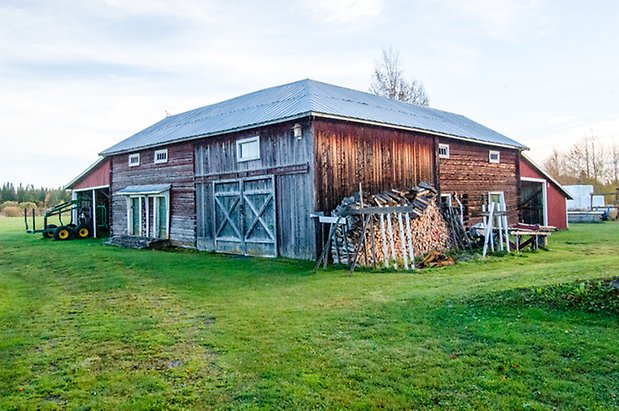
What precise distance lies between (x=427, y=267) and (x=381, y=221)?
173cm

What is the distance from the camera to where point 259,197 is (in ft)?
52.2

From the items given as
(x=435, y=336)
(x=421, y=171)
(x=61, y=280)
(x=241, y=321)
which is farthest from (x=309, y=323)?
(x=421, y=171)

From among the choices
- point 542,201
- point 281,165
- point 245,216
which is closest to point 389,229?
point 281,165

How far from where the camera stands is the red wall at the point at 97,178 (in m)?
25.0

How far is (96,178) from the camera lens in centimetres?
2633

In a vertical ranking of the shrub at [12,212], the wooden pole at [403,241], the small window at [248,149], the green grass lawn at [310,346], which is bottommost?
the green grass lawn at [310,346]

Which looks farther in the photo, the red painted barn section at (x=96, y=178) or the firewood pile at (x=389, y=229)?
the red painted barn section at (x=96, y=178)

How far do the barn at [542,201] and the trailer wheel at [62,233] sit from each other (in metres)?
23.8

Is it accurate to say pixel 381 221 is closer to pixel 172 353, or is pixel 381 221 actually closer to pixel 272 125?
pixel 272 125

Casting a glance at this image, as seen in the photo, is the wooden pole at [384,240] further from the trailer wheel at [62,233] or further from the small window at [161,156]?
the trailer wheel at [62,233]

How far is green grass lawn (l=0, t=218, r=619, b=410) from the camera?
4.63m

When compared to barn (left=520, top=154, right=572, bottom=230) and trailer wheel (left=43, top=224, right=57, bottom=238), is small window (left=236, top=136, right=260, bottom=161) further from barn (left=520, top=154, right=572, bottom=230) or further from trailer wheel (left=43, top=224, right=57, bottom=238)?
barn (left=520, top=154, right=572, bottom=230)

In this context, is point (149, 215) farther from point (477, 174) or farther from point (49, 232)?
point (477, 174)

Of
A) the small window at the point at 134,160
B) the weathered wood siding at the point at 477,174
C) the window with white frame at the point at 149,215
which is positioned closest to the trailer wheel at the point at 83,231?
the window with white frame at the point at 149,215
